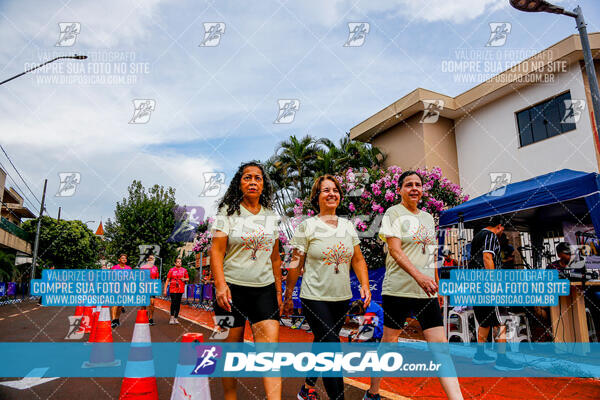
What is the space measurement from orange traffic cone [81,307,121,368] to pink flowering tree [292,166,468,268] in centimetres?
822

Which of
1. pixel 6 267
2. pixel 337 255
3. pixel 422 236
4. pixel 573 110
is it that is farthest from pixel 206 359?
pixel 6 267

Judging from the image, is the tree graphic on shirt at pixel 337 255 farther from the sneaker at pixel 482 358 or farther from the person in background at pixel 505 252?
the person in background at pixel 505 252

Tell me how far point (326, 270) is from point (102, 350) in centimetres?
375

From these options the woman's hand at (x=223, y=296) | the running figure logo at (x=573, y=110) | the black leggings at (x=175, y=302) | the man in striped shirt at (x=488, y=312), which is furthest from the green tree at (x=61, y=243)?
the woman's hand at (x=223, y=296)

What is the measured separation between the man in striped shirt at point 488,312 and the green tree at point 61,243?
1813 inches

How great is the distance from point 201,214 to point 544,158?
24.8 metres

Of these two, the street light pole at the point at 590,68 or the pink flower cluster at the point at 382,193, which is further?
the pink flower cluster at the point at 382,193

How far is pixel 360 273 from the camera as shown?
11.1 ft

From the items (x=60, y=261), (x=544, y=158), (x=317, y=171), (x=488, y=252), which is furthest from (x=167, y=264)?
(x=488, y=252)

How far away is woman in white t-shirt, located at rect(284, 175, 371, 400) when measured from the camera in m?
2.97

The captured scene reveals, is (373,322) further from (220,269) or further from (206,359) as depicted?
(220,269)

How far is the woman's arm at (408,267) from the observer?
113 inches

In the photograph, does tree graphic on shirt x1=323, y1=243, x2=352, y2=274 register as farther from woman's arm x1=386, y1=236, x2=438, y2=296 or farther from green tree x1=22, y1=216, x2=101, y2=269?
green tree x1=22, y1=216, x2=101, y2=269

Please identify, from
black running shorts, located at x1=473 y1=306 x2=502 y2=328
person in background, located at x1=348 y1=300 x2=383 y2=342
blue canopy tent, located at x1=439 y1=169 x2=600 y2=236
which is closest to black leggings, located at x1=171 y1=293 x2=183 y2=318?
person in background, located at x1=348 y1=300 x2=383 y2=342
